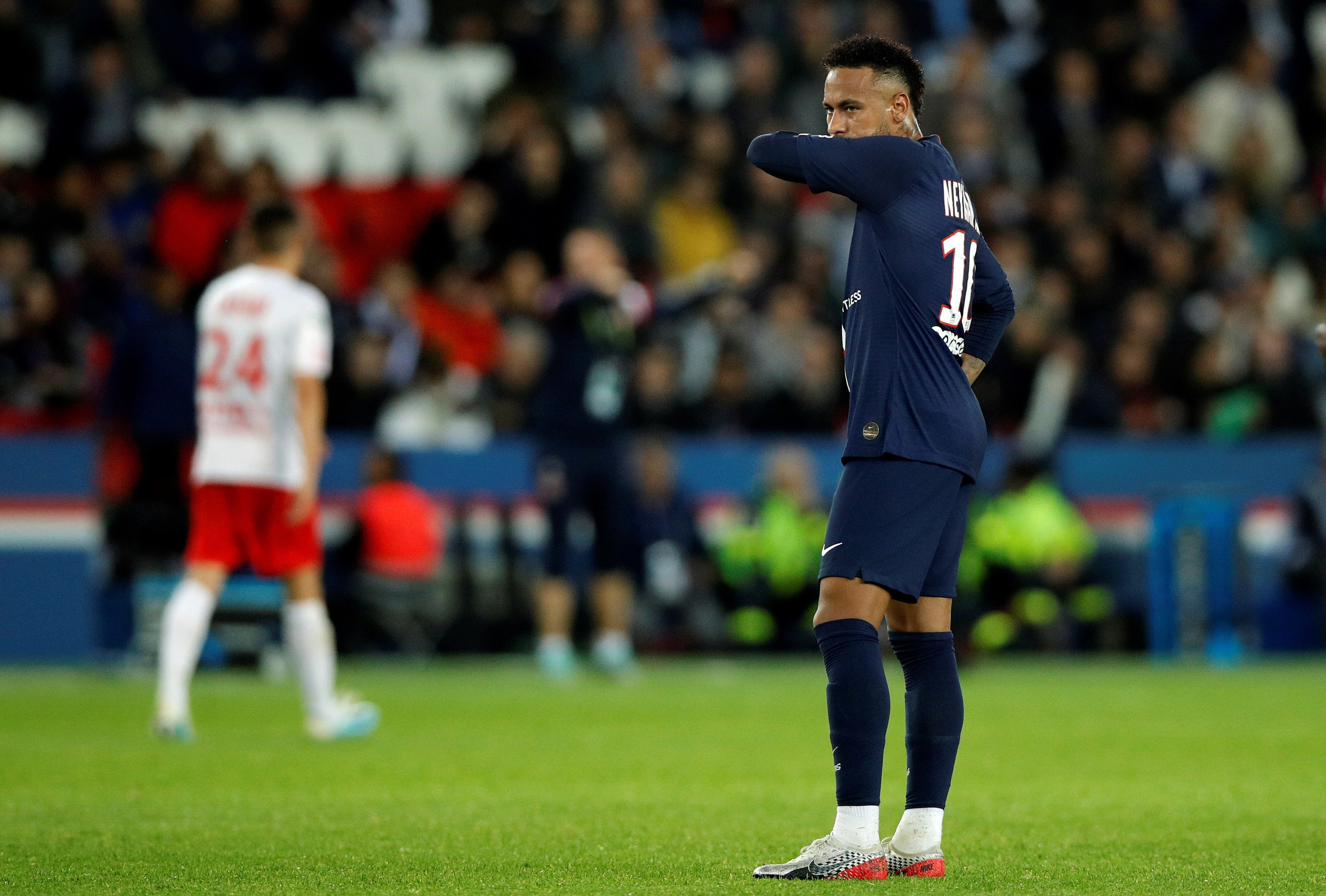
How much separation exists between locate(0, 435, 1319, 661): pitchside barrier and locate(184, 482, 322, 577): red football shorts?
15.6ft

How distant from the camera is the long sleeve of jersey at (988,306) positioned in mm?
5031

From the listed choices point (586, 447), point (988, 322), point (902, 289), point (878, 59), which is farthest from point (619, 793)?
point (586, 447)

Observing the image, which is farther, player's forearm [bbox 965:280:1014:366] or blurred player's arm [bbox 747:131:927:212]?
player's forearm [bbox 965:280:1014:366]

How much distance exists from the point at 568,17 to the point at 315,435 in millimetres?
10181

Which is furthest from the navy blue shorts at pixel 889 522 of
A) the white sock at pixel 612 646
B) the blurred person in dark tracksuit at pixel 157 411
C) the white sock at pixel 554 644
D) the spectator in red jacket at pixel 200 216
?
the spectator in red jacket at pixel 200 216

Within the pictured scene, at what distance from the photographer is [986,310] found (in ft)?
16.8

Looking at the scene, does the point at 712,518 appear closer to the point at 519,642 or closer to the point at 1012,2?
the point at 519,642

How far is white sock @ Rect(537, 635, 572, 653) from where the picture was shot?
12.5m

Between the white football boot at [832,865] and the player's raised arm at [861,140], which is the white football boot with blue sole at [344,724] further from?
the player's raised arm at [861,140]

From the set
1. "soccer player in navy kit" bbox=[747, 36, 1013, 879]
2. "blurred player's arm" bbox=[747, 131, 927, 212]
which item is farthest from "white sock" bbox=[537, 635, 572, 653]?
"blurred player's arm" bbox=[747, 131, 927, 212]

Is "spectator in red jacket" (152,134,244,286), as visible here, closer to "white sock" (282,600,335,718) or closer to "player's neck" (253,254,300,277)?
"player's neck" (253,254,300,277)

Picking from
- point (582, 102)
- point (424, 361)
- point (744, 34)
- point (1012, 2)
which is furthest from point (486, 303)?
point (1012, 2)

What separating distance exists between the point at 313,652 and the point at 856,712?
4271 millimetres

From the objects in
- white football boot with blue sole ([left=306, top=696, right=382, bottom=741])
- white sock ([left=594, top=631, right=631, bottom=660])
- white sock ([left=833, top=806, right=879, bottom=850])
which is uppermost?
white sock ([left=833, top=806, right=879, bottom=850])
